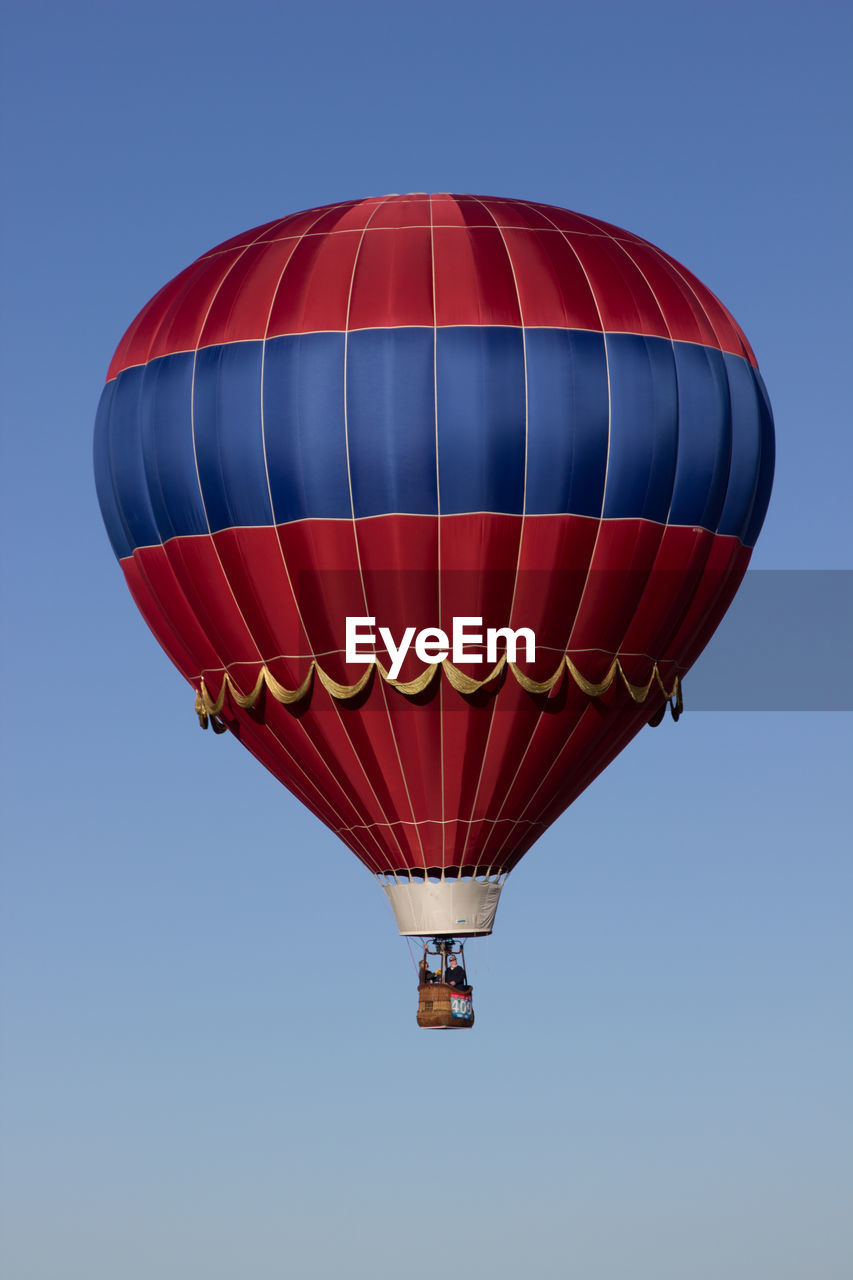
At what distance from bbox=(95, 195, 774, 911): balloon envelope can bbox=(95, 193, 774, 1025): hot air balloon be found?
0.11 ft

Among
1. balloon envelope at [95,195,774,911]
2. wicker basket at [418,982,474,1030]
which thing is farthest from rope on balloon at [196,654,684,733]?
wicker basket at [418,982,474,1030]

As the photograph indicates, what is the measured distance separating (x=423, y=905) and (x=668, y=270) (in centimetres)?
771

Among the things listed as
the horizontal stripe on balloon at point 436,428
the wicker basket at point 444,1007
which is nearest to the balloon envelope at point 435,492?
the horizontal stripe on balloon at point 436,428

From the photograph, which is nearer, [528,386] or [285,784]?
[528,386]

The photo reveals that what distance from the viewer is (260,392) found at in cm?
3881

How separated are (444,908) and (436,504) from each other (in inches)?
183

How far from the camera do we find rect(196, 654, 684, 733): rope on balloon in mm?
38844

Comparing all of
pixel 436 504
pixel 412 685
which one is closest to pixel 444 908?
pixel 412 685

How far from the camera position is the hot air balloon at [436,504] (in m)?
38.4

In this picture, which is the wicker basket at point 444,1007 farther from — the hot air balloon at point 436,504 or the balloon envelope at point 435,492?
the balloon envelope at point 435,492

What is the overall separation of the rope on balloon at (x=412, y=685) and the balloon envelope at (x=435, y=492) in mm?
32

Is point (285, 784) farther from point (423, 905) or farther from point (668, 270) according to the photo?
point (668, 270)

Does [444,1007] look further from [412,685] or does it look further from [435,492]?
[435,492]

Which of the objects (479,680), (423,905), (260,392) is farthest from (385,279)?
(423,905)
